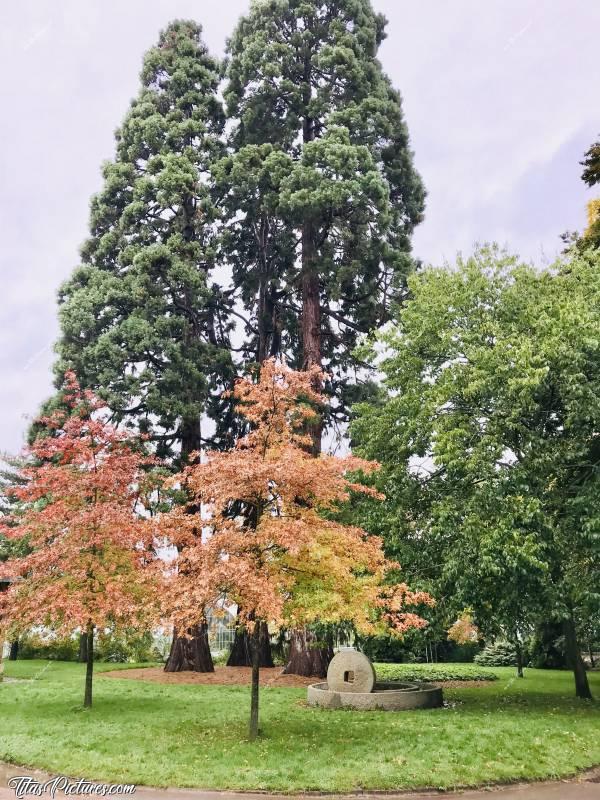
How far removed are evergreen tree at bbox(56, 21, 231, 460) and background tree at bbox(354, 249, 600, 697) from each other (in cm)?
714

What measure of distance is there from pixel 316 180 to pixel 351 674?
14.6 meters

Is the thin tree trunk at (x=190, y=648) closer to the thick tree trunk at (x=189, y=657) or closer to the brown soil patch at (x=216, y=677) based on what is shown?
the thick tree trunk at (x=189, y=657)

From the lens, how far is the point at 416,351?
53.2ft

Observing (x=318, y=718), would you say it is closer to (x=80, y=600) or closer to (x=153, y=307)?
(x=80, y=600)

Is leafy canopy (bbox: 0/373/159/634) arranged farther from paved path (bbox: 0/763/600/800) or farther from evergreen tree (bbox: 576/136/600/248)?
evergreen tree (bbox: 576/136/600/248)

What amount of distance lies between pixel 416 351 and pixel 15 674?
685 inches

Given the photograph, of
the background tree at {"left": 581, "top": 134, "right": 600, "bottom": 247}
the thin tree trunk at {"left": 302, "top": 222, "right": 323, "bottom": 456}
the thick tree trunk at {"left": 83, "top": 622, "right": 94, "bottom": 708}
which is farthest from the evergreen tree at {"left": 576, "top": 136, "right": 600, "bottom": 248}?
the thick tree trunk at {"left": 83, "top": 622, "right": 94, "bottom": 708}

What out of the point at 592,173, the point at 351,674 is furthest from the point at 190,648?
the point at 592,173

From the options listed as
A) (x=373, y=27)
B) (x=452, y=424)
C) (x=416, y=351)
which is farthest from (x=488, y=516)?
(x=373, y=27)

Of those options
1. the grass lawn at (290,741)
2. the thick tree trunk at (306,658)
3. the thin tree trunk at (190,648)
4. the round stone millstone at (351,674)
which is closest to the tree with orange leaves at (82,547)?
the grass lawn at (290,741)

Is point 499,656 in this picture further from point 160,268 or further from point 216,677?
point 160,268

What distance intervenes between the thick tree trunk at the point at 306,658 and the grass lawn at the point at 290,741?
15.1ft

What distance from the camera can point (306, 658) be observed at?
20.1 meters

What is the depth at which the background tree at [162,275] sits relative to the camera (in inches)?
789
